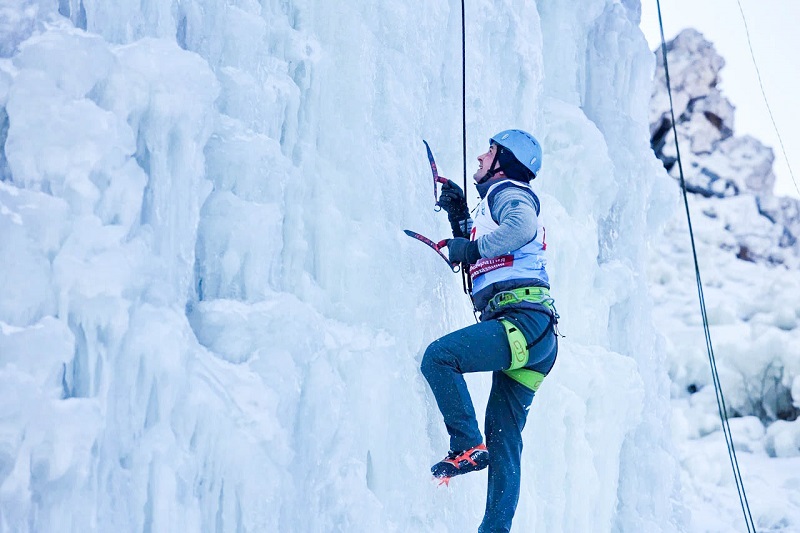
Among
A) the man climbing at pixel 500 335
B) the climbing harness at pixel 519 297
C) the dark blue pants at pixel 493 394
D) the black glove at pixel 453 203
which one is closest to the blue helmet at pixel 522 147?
the man climbing at pixel 500 335

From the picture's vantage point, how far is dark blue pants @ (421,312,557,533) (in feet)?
9.91

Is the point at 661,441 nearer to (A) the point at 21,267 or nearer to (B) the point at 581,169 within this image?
(B) the point at 581,169

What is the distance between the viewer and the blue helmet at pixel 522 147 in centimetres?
328

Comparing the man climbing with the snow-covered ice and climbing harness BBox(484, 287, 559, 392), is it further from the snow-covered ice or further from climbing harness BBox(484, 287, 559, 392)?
the snow-covered ice

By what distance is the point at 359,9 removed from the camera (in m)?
3.84

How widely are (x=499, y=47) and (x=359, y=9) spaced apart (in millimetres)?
1401

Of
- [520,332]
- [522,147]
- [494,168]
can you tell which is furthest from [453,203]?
[520,332]

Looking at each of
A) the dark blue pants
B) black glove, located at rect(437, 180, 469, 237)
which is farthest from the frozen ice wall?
the dark blue pants

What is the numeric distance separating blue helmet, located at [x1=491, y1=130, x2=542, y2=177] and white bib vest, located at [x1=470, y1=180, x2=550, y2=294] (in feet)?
0.30

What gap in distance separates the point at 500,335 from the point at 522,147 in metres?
0.76

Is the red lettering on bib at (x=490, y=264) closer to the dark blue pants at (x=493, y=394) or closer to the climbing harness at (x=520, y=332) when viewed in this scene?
the climbing harness at (x=520, y=332)

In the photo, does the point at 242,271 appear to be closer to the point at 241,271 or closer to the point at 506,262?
the point at 241,271

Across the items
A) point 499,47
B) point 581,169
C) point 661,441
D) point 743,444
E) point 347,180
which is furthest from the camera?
point 743,444

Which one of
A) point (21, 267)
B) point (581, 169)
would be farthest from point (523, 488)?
point (21, 267)
